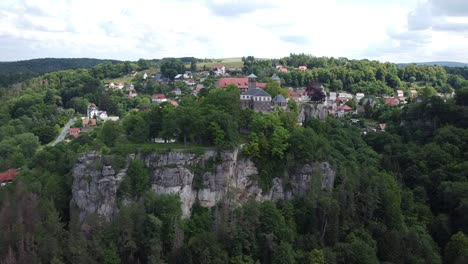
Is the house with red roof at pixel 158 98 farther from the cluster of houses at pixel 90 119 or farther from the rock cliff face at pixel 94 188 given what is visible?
the rock cliff face at pixel 94 188

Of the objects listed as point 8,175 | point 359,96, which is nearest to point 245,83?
point 359,96

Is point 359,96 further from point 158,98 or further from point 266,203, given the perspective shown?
point 266,203

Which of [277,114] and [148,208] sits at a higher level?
[277,114]

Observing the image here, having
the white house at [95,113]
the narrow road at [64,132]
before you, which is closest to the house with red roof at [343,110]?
the white house at [95,113]

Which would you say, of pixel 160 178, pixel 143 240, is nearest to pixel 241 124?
pixel 160 178

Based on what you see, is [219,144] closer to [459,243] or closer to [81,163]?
[81,163]
